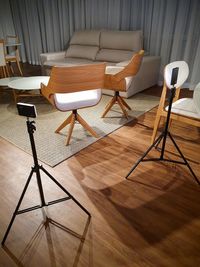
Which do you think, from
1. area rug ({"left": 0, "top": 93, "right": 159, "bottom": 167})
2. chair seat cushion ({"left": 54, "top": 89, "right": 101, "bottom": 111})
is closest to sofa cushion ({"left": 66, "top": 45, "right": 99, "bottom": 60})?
area rug ({"left": 0, "top": 93, "right": 159, "bottom": 167})

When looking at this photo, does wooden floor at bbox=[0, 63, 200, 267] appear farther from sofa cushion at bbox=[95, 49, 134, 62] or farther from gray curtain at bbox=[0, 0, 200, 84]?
gray curtain at bbox=[0, 0, 200, 84]

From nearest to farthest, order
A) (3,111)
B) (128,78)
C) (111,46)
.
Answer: (128,78) → (3,111) → (111,46)

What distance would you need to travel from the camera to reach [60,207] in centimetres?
146

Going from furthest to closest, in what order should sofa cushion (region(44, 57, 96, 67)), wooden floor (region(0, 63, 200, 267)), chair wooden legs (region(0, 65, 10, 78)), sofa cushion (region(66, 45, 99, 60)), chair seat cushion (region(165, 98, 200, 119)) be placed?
chair wooden legs (region(0, 65, 10, 78)), sofa cushion (region(66, 45, 99, 60)), sofa cushion (region(44, 57, 96, 67)), chair seat cushion (region(165, 98, 200, 119)), wooden floor (region(0, 63, 200, 267))

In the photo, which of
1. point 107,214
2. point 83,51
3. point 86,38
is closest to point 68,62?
point 83,51

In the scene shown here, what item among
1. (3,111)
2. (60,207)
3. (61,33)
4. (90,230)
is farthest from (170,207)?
(61,33)

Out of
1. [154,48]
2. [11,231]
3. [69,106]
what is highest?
[154,48]

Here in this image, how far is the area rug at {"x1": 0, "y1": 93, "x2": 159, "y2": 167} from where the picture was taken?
6.80 ft

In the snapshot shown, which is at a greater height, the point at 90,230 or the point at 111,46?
the point at 111,46

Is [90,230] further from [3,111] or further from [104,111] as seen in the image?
[3,111]

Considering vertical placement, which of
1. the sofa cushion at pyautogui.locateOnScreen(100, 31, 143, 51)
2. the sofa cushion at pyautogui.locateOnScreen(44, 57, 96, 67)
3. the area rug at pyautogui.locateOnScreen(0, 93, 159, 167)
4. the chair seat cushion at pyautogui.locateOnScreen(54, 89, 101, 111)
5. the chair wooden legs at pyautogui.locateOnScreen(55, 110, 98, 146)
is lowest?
the area rug at pyautogui.locateOnScreen(0, 93, 159, 167)

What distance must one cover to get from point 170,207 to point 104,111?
5.39 feet

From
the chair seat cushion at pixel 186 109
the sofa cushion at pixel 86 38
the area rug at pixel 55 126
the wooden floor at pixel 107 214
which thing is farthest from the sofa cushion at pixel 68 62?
the chair seat cushion at pixel 186 109

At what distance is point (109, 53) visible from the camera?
152 inches
